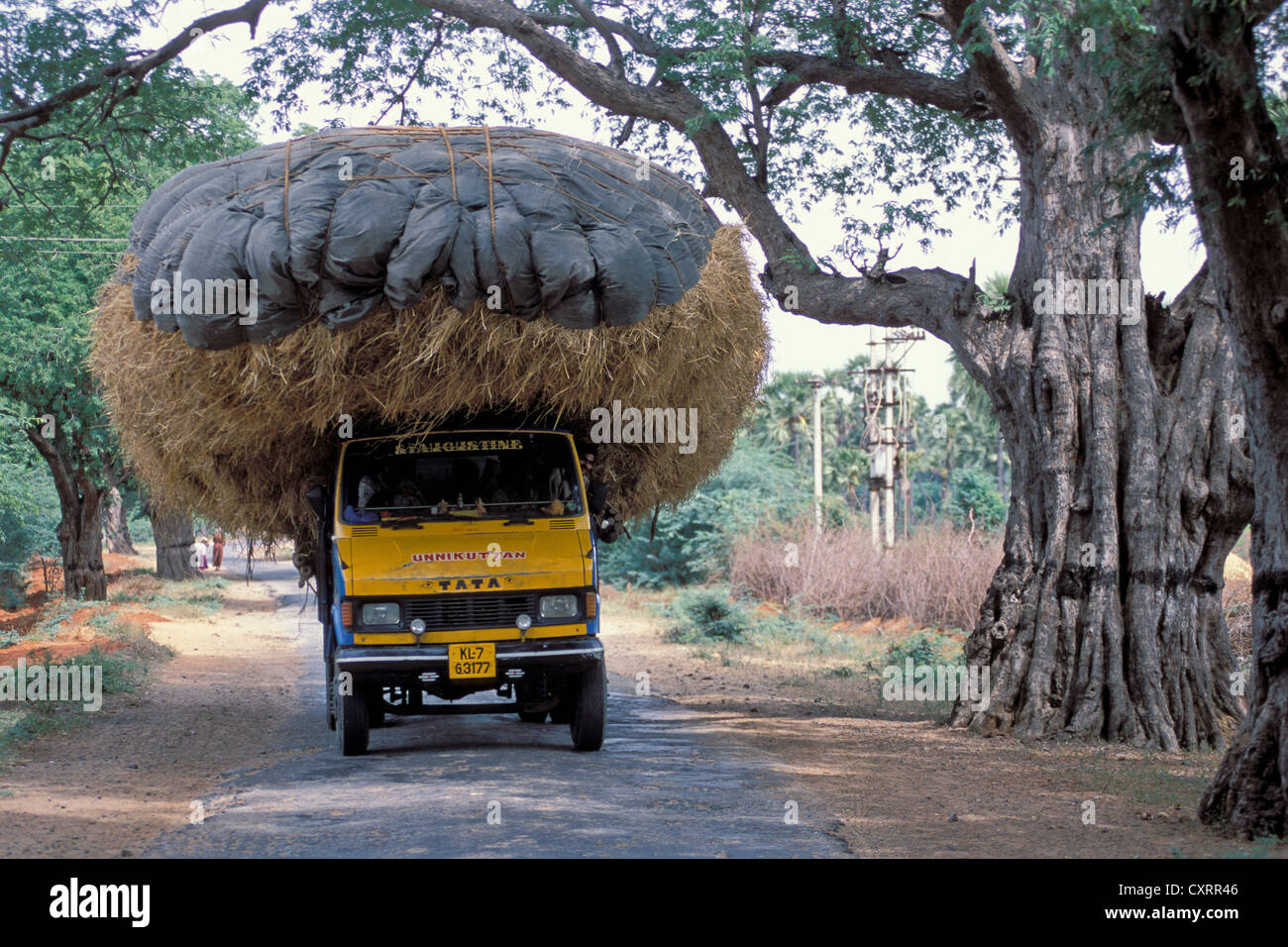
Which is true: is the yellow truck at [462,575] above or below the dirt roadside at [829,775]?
above

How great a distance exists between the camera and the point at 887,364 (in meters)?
31.9

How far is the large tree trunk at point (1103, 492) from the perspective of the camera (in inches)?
422

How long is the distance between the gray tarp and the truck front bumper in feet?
8.04

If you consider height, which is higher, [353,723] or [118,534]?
[353,723]

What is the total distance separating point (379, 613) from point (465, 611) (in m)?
0.64

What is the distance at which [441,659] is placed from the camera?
896 centimetres

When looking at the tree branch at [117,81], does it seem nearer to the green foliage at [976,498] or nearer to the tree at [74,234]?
the tree at [74,234]

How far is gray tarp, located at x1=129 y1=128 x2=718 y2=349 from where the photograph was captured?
8.08 meters

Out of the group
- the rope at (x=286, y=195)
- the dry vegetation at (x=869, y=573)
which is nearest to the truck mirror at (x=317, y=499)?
the rope at (x=286, y=195)

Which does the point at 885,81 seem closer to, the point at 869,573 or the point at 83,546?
the point at 869,573

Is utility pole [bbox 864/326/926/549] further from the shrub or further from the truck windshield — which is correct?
the truck windshield

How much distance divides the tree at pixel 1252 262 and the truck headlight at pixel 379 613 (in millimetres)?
5637

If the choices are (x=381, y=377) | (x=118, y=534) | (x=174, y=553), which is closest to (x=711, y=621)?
(x=381, y=377)

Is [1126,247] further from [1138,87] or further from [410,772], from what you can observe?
[410,772]
